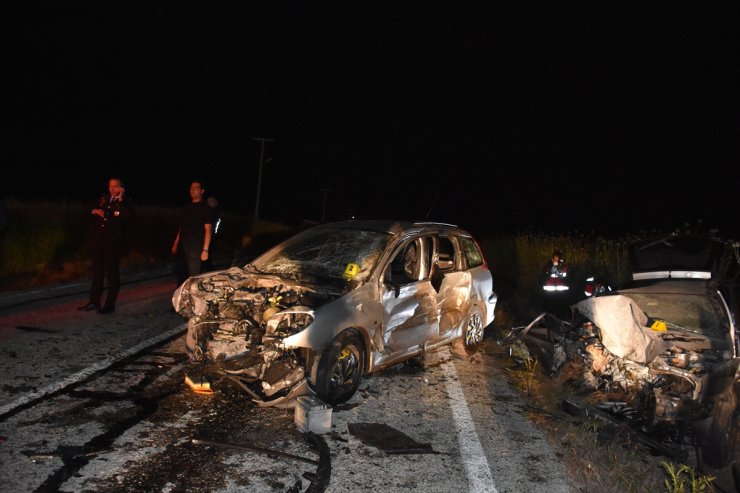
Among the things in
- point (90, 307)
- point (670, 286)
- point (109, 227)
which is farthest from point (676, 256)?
point (90, 307)

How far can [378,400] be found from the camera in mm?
5883

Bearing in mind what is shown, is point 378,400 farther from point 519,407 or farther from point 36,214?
point 36,214

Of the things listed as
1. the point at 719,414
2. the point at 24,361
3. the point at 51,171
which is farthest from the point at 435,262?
the point at 51,171

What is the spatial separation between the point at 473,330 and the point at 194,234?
4.20 m

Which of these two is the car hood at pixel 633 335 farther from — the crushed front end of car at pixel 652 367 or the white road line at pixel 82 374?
the white road line at pixel 82 374

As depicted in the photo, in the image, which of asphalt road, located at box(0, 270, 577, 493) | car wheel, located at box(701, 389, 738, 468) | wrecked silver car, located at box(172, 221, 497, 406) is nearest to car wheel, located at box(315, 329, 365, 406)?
wrecked silver car, located at box(172, 221, 497, 406)

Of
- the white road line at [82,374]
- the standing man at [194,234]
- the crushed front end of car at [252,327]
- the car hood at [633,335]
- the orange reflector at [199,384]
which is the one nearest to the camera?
the white road line at [82,374]

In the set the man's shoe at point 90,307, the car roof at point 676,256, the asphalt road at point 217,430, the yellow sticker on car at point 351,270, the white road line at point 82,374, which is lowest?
the man's shoe at point 90,307

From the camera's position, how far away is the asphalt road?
398 centimetres

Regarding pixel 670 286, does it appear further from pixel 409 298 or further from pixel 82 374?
pixel 82 374

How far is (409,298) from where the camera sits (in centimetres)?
654

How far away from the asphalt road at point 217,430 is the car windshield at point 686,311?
1.80 meters

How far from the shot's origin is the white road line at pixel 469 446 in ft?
13.9

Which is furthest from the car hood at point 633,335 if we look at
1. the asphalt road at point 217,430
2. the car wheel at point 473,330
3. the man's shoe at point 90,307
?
the man's shoe at point 90,307
